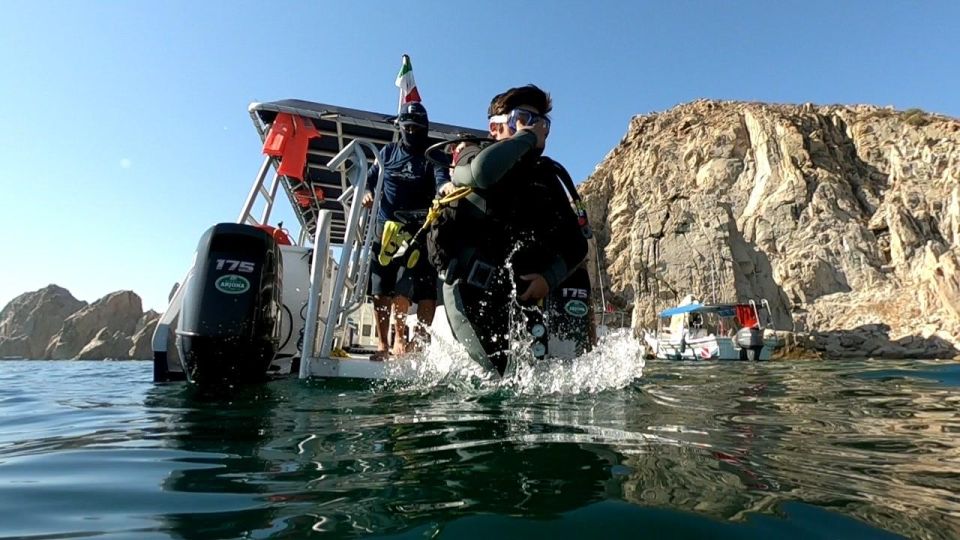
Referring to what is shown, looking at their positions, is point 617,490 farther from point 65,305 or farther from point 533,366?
point 65,305

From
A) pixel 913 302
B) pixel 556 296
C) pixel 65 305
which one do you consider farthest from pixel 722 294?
pixel 65 305

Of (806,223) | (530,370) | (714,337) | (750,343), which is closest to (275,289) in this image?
(530,370)

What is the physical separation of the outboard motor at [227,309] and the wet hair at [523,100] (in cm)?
184

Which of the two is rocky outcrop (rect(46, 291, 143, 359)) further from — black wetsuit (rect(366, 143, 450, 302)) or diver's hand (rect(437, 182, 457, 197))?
diver's hand (rect(437, 182, 457, 197))

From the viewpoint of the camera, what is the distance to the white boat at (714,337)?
62.9ft

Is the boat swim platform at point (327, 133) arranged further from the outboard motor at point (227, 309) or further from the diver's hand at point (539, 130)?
the diver's hand at point (539, 130)

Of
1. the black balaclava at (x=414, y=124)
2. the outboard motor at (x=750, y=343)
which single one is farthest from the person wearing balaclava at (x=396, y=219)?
the outboard motor at (x=750, y=343)

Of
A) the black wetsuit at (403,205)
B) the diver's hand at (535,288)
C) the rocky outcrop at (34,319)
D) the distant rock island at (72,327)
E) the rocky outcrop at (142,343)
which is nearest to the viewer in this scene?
the diver's hand at (535,288)

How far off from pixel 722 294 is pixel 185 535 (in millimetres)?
31840

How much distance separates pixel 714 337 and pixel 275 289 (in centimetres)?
2024

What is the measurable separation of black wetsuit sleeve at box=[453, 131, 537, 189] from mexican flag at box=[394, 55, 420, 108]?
10.6 ft

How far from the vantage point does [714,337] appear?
67.8 ft

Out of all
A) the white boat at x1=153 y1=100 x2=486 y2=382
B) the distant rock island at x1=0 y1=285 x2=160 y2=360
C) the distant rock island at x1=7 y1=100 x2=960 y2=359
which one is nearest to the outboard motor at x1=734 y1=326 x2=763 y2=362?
the distant rock island at x1=7 y1=100 x2=960 y2=359

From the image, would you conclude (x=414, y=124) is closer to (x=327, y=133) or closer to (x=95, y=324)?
(x=327, y=133)
